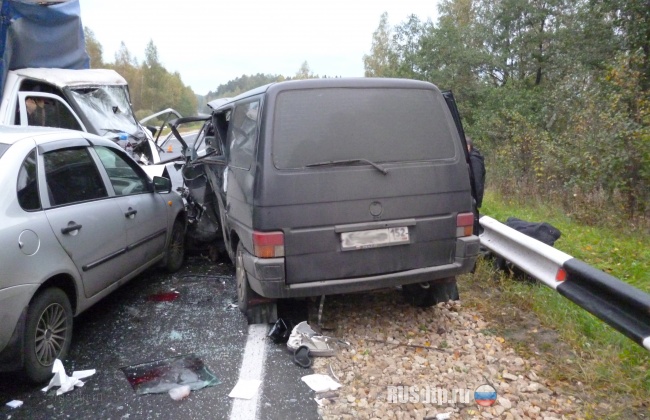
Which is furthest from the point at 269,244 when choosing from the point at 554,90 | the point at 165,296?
the point at 554,90

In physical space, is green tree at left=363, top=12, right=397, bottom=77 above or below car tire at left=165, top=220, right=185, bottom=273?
above

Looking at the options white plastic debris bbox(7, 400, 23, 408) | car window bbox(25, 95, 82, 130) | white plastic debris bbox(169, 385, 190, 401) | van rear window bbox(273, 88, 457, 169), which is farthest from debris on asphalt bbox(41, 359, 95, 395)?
car window bbox(25, 95, 82, 130)

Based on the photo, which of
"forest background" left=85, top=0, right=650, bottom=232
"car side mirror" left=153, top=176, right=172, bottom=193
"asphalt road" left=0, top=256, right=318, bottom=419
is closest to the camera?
"asphalt road" left=0, top=256, right=318, bottom=419

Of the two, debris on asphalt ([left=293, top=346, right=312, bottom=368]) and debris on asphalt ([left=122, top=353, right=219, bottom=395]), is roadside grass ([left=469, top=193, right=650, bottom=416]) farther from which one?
debris on asphalt ([left=122, top=353, right=219, bottom=395])

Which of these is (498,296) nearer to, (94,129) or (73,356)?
(73,356)

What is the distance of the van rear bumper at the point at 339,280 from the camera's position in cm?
390

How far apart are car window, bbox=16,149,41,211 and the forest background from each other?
3.35m

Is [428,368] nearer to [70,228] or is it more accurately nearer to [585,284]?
[585,284]

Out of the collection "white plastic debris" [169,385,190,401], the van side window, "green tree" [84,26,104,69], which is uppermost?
"green tree" [84,26,104,69]

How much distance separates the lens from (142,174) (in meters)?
5.82

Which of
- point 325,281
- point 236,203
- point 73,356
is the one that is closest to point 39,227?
point 73,356

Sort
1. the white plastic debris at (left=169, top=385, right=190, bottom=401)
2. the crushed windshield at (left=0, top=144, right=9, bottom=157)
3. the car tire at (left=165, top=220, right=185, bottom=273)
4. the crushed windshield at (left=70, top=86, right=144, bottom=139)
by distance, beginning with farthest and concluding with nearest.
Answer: the crushed windshield at (left=70, top=86, right=144, bottom=139) < the car tire at (left=165, top=220, right=185, bottom=273) < the crushed windshield at (left=0, top=144, right=9, bottom=157) < the white plastic debris at (left=169, top=385, right=190, bottom=401)

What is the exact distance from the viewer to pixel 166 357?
13.4 feet

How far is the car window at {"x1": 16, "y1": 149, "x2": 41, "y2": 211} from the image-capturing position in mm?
3680
